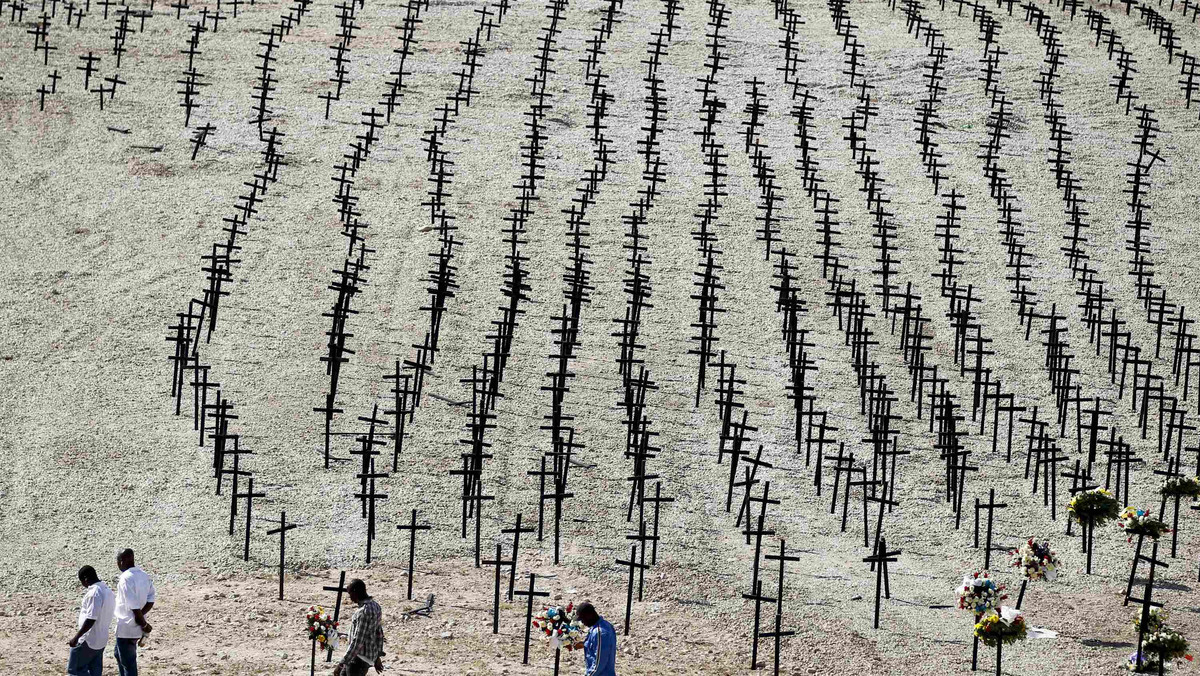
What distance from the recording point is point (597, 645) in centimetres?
1474

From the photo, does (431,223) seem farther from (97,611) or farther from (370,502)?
(97,611)

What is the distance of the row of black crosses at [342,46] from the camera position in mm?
38344

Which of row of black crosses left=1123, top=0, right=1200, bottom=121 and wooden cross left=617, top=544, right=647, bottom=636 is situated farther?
row of black crosses left=1123, top=0, right=1200, bottom=121

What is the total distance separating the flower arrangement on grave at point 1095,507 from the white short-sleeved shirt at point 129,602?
454 inches

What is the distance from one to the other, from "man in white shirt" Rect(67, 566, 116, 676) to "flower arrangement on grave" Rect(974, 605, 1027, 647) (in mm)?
8956

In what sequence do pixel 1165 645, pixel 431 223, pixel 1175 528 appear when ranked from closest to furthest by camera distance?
pixel 1165 645 < pixel 1175 528 < pixel 431 223

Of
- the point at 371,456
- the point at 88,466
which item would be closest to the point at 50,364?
the point at 88,466

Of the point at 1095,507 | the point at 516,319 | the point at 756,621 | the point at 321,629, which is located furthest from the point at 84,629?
the point at 516,319

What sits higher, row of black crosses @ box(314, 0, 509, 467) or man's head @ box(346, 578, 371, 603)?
man's head @ box(346, 578, 371, 603)

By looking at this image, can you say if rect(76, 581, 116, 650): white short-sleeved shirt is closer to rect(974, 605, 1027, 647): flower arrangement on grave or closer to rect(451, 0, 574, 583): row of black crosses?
rect(451, 0, 574, 583): row of black crosses

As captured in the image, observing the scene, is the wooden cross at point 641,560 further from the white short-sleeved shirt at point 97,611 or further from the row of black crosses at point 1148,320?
the row of black crosses at point 1148,320

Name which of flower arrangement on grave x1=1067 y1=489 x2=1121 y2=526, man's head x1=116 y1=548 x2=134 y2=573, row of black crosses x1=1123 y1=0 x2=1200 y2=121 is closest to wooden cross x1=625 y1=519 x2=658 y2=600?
flower arrangement on grave x1=1067 y1=489 x2=1121 y2=526

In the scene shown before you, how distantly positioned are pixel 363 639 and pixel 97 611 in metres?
2.56

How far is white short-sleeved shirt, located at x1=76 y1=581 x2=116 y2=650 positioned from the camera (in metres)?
15.3
